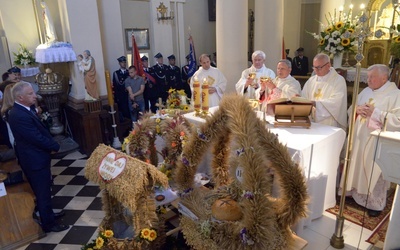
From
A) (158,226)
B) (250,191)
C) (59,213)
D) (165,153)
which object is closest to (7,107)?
(59,213)

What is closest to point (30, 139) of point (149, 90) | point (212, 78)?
point (212, 78)

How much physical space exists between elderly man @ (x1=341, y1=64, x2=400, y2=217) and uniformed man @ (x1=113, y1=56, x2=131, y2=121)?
578cm

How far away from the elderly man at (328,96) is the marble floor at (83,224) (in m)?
1.27

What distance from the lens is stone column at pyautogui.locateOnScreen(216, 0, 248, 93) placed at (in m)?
5.88

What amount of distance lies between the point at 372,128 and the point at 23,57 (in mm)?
7476

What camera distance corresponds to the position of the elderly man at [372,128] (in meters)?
3.67

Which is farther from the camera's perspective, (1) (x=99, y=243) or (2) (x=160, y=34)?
(2) (x=160, y=34)

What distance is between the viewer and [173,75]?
922 centimetres

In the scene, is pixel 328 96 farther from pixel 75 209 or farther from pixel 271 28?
pixel 75 209

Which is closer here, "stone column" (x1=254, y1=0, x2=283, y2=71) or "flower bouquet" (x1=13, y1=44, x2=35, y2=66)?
"stone column" (x1=254, y1=0, x2=283, y2=71)

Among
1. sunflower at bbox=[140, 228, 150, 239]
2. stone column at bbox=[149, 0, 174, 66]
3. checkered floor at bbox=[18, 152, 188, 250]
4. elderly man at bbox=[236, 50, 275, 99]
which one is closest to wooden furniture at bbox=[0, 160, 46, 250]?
checkered floor at bbox=[18, 152, 188, 250]

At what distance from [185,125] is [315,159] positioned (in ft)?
4.87

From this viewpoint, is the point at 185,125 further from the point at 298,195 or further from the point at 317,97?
the point at 317,97

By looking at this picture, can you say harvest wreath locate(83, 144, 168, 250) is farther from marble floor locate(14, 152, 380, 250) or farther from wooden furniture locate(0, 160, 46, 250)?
wooden furniture locate(0, 160, 46, 250)
